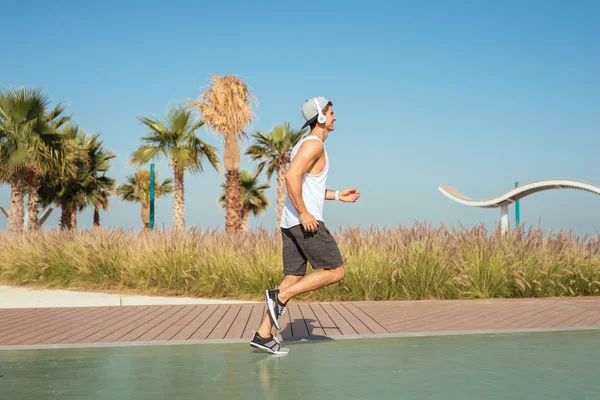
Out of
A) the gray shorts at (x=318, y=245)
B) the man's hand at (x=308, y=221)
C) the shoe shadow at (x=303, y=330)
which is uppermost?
the man's hand at (x=308, y=221)

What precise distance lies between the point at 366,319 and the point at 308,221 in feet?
10.7

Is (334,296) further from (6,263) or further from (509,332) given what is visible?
(6,263)

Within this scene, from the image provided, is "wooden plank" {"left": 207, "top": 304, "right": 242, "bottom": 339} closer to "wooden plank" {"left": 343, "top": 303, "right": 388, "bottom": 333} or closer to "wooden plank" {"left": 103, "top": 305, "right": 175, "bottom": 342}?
"wooden plank" {"left": 103, "top": 305, "right": 175, "bottom": 342}

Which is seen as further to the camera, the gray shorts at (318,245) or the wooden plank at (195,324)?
the wooden plank at (195,324)

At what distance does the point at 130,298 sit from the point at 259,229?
3.47 meters

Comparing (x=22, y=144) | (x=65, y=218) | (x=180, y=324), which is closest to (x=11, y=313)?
(x=180, y=324)

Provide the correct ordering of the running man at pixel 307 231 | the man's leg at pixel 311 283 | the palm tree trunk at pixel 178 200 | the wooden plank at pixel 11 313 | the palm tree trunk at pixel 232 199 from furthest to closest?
the palm tree trunk at pixel 178 200 < the palm tree trunk at pixel 232 199 < the wooden plank at pixel 11 313 < the man's leg at pixel 311 283 < the running man at pixel 307 231

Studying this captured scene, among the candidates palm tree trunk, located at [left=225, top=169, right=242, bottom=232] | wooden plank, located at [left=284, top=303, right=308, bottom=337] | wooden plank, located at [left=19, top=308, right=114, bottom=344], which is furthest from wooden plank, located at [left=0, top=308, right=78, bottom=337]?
palm tree trunk, located at [left=225, top=169, right=242, bottom=232]

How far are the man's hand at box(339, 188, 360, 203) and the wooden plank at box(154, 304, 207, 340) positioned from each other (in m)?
2.52

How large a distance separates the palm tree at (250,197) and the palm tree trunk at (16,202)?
68.6ft

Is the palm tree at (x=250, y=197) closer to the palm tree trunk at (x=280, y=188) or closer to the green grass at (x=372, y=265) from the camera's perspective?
the palm tree trunk at (x=280, y=188)

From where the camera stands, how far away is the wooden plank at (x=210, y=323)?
25.2ft

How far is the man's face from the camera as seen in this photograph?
643 cm

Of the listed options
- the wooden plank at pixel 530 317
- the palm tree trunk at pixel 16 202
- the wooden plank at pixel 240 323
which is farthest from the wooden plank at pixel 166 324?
the palm tree trunk at pixel 16 202
